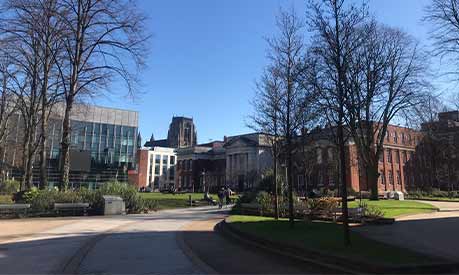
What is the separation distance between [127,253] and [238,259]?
10.2 feet

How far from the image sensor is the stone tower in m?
167

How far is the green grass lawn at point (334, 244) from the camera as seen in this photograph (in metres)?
8.55

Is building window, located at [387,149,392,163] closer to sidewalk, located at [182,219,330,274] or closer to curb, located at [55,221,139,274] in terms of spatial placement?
sidewalk, located at [182,219,330,274]

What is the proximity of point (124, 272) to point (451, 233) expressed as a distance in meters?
10.9

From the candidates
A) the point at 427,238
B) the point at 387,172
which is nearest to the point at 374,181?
the point at 427,238

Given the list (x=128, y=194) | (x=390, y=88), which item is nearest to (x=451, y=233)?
(x=128, y=194)

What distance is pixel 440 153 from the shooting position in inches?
2461

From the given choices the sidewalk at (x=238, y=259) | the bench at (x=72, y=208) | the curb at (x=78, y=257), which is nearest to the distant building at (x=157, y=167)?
the bench at (x=72, y=208)

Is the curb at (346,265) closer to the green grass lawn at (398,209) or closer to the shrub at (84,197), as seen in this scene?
the green grass lawn at (398,209)

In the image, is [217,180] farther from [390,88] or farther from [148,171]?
[390,88]

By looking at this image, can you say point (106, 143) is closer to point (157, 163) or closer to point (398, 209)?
point (157, 163)

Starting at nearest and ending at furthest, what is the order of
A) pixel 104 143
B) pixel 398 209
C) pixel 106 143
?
pixel 398 209
pixel 104 143
pixel 106 143

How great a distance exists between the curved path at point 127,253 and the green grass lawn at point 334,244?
36.3 inches

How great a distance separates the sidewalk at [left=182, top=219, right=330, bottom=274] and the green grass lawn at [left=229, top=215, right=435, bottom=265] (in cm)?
71
